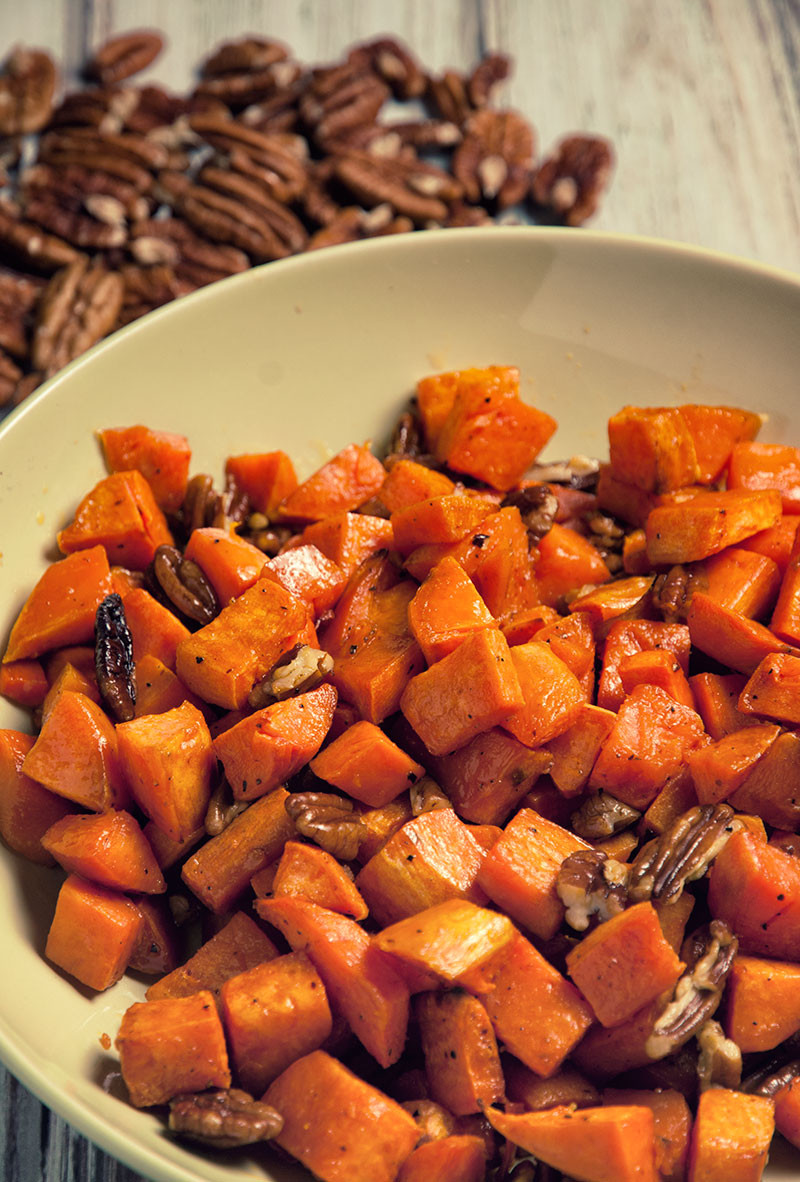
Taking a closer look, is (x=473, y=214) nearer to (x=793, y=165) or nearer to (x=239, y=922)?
(x=793, y=165)

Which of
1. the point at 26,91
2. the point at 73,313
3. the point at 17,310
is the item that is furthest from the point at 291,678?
the point at 26,91

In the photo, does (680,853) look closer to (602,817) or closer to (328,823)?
(602,817)

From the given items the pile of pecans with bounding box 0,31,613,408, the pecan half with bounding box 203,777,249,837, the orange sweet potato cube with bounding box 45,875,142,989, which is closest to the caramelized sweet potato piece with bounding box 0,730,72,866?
the orange sweet potato cube with bounding box 45,875,142,989

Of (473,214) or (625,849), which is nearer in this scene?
(625,849)

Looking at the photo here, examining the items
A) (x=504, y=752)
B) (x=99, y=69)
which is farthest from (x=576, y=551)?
(x=99, y=69)

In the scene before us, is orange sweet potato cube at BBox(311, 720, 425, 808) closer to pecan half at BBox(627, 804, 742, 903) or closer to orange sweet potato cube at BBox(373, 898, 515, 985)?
orange sweet potato cube at BBox(373, 898, 515, 985)

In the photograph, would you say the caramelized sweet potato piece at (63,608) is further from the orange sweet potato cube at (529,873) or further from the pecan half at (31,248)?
the pecan half at (31,248)

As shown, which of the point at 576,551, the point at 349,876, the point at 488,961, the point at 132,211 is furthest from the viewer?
the point at 132,211
